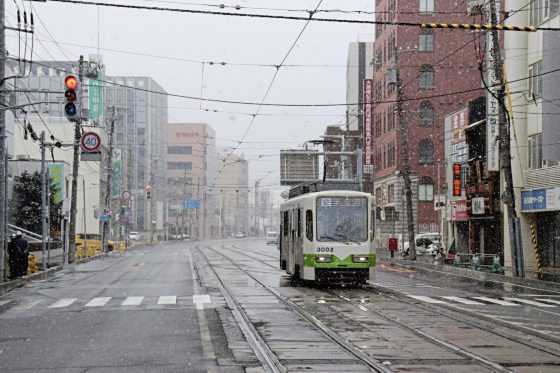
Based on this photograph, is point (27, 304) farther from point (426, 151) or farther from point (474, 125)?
point (426, 151)

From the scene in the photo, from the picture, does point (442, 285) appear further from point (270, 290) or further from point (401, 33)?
point (401, 33)

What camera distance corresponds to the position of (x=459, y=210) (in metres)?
51.8

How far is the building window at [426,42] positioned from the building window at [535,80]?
35334 mm

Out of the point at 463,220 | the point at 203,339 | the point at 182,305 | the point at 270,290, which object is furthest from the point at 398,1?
the point at 203,339

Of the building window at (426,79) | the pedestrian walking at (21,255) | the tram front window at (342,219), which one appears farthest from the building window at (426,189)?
the tram front window at (342,219)

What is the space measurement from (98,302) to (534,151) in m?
25.4

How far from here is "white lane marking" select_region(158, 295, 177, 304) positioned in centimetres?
2164

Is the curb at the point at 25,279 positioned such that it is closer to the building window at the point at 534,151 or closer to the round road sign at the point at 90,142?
the round road sign at the point at 90,142

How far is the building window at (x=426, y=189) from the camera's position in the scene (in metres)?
76.2

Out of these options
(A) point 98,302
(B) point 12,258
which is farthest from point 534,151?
(A) point 98,302

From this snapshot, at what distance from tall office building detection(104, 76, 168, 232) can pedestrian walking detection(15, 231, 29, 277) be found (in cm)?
9695

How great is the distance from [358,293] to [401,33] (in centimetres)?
5320

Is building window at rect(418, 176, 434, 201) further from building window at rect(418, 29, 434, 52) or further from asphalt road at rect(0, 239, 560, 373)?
asphalt road at rect(0, 239, 560, 373)

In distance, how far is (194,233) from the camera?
16375cm
